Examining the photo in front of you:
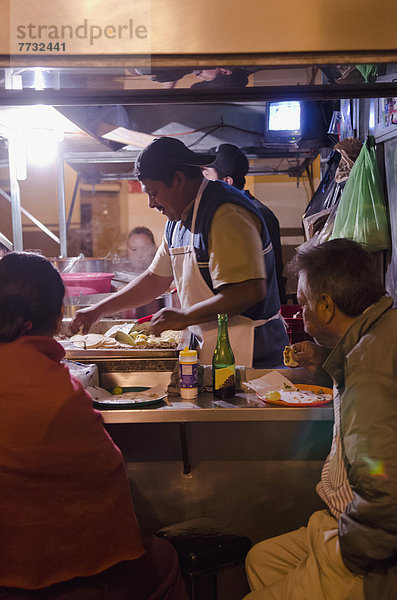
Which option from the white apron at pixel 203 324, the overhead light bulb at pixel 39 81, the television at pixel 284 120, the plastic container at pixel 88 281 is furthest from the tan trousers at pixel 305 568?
the television at pixel 284 120

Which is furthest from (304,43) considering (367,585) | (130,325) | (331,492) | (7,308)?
(130,325)

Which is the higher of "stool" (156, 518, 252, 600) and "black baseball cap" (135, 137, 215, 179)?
"black baseball cap" (135, 137, 215, 179)

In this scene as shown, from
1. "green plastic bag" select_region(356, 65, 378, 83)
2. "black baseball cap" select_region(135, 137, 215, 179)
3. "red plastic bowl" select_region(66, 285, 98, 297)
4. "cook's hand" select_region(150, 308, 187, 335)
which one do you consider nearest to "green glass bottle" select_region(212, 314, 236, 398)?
"cook's hand" select_region(150, 308, 187, 335)

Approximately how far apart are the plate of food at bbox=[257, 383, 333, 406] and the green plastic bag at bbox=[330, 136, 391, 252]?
1389mm

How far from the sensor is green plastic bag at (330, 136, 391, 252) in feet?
11.5

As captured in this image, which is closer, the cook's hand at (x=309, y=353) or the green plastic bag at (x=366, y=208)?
the cook's hand at (x=309, y=353)

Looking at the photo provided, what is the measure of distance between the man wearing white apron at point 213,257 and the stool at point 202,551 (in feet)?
3.20

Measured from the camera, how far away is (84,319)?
3.18 meters

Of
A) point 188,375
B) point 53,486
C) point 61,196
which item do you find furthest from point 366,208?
point 61,196

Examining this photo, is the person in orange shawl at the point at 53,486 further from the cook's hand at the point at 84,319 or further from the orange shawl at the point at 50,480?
the cook's hand at the point at 84,319

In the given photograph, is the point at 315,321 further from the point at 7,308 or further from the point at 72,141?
the point at 72,141

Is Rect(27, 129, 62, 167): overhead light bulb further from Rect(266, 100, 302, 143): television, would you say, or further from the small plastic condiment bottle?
the small plastic condiment bottle

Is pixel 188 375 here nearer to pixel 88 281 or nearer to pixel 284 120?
pixel 88 281

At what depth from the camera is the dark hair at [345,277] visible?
5.78ft
